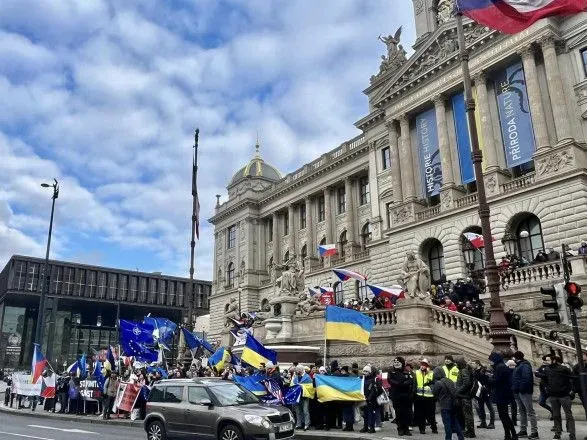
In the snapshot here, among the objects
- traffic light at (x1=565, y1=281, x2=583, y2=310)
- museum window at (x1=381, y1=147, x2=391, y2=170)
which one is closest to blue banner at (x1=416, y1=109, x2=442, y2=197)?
museum window at (x1=381, y1=147, x2=391, y2=170)

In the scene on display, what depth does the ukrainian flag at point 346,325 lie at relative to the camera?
15.7 metres

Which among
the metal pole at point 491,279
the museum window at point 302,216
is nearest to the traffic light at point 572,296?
the metal pole at point 491,279

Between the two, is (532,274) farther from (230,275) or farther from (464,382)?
(230,275)


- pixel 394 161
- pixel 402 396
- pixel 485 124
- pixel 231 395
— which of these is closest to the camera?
pixel 231 395

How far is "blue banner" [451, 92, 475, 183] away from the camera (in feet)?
113

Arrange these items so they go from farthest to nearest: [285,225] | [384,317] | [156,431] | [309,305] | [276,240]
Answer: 1. [285,225]
2. [276,240]
3. [309,305]
4. [384,317]
5. [156,431]

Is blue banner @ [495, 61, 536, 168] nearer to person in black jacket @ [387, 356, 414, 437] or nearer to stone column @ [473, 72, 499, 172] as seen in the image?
stone column @ [473, 72, 499, 172]

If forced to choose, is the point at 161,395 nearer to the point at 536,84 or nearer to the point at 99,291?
the point at 536,84

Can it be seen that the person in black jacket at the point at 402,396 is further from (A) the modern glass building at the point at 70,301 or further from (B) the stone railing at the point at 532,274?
(A) the modern glass building at the point at 70,301

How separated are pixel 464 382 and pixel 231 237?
57.0m

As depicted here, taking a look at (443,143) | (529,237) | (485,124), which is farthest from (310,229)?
(529,237)

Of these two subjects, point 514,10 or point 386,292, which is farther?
point 386,292

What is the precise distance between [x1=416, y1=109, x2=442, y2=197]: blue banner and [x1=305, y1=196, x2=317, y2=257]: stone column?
19.0 metres

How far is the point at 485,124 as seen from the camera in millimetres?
33594
